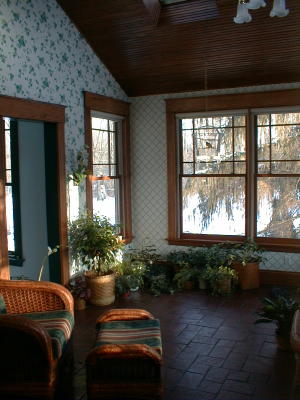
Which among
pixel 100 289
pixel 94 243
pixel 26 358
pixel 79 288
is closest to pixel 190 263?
pixel 100 289

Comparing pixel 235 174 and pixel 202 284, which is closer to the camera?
pixel 202 284

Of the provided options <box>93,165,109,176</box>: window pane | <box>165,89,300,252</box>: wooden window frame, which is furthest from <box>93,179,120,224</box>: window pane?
<box>165,89,300,252</box>: wooden window frame

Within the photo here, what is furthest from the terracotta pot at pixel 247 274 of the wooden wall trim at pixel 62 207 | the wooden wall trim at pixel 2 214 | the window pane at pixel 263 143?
the wooden wall trim at pixel 2 214

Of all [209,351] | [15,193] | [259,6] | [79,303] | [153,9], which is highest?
[153,9]

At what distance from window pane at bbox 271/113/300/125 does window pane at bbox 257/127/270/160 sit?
152mm

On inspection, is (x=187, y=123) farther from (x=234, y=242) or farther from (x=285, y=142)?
(x=234, y=242)

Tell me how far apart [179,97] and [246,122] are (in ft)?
3.46

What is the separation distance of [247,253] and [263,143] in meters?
1.51

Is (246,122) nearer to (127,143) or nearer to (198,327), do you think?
(127,143)

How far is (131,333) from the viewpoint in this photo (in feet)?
11.5

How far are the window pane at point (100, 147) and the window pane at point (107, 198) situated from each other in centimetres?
31

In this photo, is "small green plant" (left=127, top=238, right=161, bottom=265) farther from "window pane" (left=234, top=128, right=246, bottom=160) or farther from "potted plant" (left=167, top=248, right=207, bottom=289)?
"window pane" (left=234, top=128, right=246, bottom=160)

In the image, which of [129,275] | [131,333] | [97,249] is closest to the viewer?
[131,333]

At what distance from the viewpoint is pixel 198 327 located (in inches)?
191
